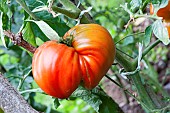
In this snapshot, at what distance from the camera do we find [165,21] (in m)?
0.83

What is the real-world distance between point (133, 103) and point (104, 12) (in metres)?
0.78

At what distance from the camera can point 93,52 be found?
25.9 inches

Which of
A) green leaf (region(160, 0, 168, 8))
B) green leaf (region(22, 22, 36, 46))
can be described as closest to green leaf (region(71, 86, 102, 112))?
green leaf (region(22, 22, 36, 46))

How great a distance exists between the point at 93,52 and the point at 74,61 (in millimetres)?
33

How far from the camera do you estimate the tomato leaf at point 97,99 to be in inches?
34.5

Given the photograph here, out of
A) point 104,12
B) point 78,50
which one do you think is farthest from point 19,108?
point 104,12

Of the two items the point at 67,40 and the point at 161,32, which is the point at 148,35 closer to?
the point at 161,32

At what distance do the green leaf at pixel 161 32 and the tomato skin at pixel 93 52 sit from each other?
0.09m

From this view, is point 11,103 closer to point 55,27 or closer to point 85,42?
point 85,42

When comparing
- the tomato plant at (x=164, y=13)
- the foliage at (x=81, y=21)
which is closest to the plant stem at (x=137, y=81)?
the foliage at (x=81, y=21)

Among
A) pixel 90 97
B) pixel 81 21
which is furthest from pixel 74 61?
pixel 90 97

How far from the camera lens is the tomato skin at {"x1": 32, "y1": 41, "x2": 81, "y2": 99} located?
2.10 feet

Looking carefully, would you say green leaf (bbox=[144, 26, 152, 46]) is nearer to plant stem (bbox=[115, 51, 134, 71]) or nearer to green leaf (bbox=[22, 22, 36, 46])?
plant stem (bbox=[115, 51, 134, 71])

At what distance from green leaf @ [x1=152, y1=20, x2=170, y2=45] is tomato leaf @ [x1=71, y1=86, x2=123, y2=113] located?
21 cm
